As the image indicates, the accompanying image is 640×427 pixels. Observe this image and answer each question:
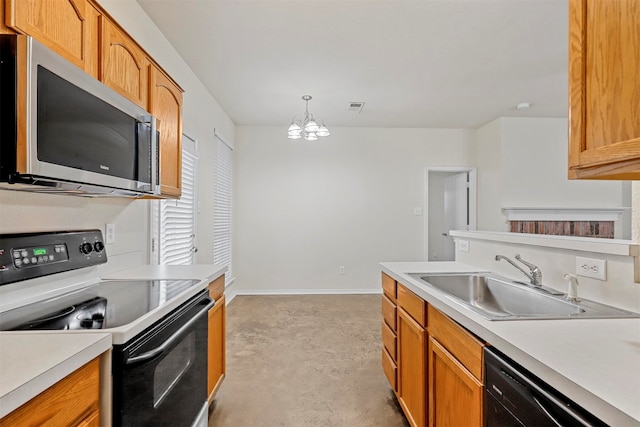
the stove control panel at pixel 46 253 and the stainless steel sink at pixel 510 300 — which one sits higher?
the stove control panel at pixel 46 253

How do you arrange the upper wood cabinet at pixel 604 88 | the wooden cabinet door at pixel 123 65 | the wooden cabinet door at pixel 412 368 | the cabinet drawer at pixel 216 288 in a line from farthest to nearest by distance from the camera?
the cabinet drawer at pixel 216 288
the wooden cabinet door at pixel 412 368
the wooden cabinet door at pixel 123 65
the upper wood cabinet at pixel 604 88

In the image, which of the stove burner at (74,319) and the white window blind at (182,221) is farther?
the white window blind at (182,221)

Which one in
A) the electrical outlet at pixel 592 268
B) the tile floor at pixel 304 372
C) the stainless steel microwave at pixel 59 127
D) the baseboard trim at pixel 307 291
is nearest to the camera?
the stainless steel microwave at pixel 59 127

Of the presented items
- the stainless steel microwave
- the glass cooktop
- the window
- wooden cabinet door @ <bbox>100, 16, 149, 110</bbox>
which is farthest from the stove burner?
the window

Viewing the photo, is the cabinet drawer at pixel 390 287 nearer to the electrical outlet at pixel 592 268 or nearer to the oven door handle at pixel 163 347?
the electrical outlet at pixel 592 268

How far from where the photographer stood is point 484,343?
3.57 feet

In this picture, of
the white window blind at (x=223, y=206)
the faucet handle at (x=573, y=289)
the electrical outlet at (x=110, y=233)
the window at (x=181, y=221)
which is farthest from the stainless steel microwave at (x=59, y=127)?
the white window blind at (x=223, y=206)

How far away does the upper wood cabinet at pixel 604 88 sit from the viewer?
A: 804 mm

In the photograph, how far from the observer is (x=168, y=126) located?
2.01m

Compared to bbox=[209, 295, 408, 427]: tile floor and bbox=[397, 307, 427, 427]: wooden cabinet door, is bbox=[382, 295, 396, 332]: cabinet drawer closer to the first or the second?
bbox=[397, 307, 427, 427]: wooden cabinet door

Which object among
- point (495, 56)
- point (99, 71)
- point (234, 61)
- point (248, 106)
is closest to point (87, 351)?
point (99, 71)

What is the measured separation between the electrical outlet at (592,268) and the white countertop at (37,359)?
1729 millimetres

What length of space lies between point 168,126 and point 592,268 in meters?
2.22

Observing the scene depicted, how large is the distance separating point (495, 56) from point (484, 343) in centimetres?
269
